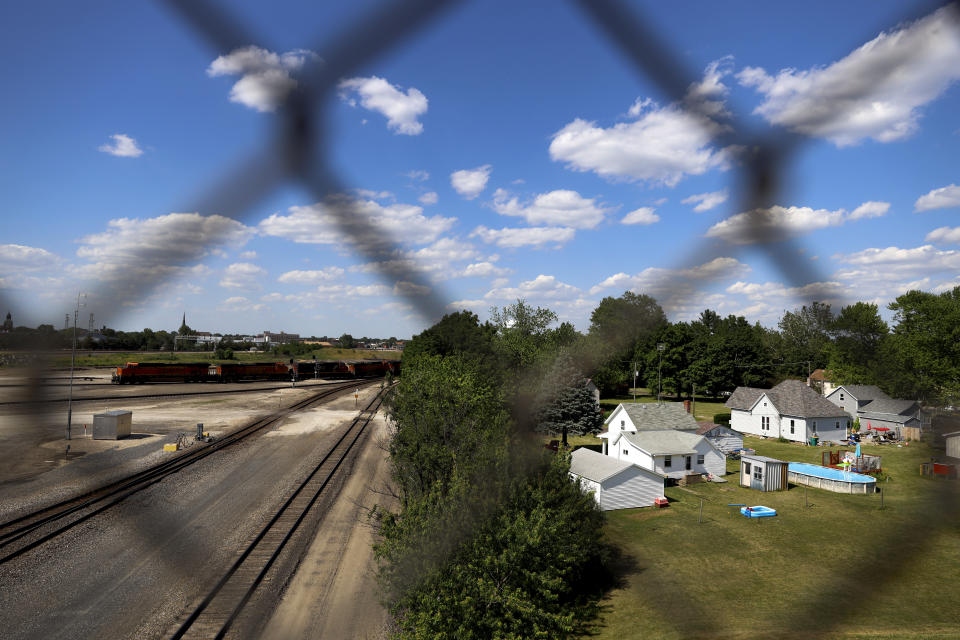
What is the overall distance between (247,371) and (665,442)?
73324 millimetres

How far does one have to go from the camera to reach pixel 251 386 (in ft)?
288

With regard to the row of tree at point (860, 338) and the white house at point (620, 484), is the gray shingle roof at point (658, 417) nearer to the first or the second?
the white house at point (620, 484)

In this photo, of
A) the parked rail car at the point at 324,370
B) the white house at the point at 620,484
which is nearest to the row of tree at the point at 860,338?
the white house at the point at 620,484

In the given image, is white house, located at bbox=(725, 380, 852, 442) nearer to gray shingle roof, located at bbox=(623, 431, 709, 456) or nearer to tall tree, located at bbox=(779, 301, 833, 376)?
gray shingle roof, located at bbox=(623, 431, 709, 456)

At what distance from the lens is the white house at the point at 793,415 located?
184ft

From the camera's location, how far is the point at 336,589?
65.7ft

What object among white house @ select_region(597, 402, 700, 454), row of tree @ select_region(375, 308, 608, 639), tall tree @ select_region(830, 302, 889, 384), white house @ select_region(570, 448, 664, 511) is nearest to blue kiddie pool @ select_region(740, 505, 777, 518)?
white house @ select_region(570, 448, 664, 511)

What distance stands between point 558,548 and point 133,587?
15.6 meters

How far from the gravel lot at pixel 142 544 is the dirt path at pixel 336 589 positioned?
→ 535 millimetres

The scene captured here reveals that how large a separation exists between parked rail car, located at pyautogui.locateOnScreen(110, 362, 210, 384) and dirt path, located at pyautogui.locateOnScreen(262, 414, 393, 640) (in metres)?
66.6

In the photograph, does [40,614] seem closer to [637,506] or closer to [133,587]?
[133,587]

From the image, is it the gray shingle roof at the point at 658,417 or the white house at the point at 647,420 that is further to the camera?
the gray shingle roof at the point at 658,417

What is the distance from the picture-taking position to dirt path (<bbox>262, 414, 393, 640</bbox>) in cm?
1750

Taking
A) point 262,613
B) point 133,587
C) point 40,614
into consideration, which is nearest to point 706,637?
point 262,613
